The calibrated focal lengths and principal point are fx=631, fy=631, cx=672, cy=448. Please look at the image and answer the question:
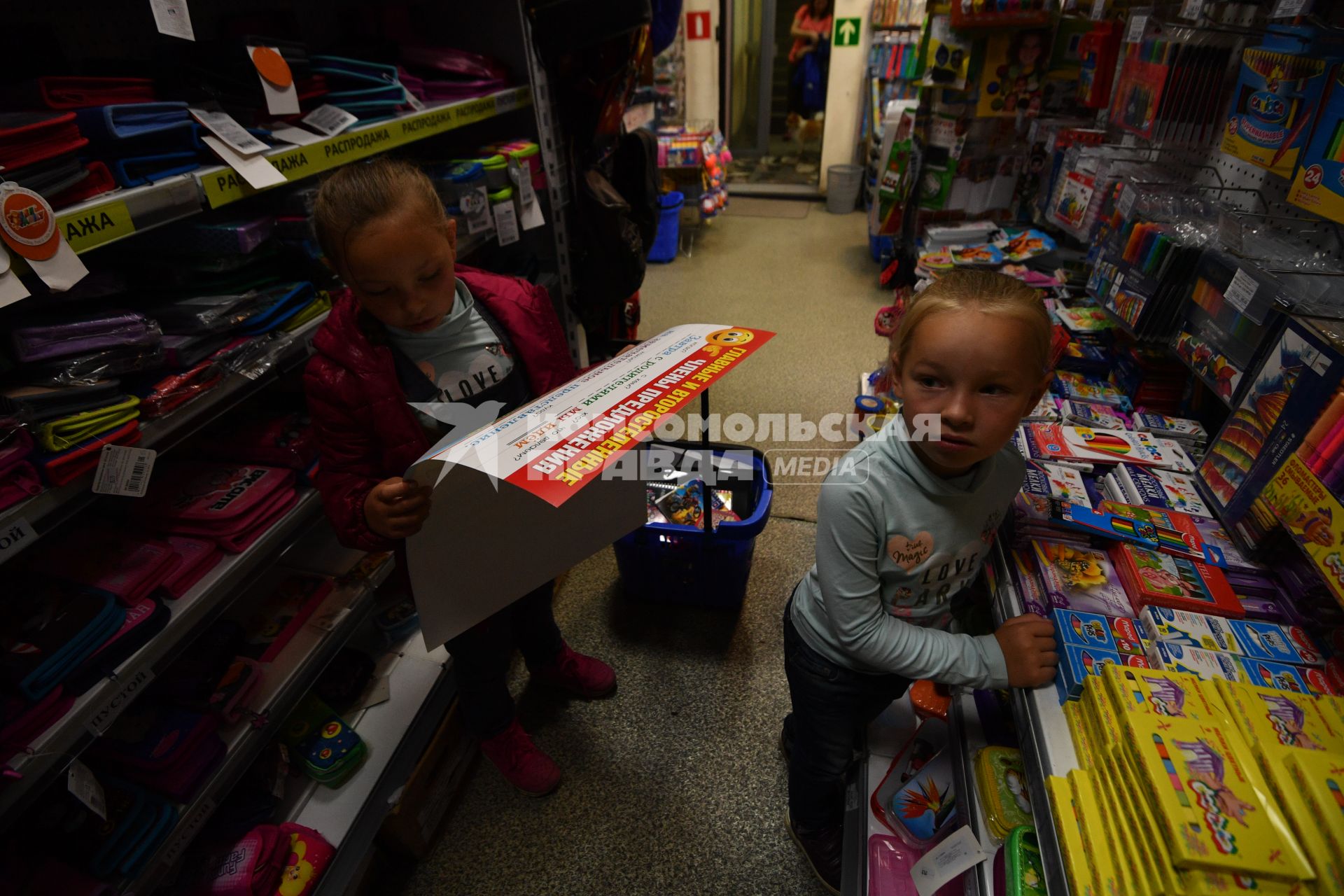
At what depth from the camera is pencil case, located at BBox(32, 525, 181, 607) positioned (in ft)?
3.47

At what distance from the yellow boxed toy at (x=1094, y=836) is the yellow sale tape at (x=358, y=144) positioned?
5.00 feet

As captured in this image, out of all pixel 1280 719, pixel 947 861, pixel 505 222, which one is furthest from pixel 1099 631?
pixel 505 222

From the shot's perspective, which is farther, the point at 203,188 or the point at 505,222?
the point at 505,222

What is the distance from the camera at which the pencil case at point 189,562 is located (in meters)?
1.11

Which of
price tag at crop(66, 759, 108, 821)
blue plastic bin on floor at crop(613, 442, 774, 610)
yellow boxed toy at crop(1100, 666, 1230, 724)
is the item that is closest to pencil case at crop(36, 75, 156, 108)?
price tag at crop(66, 759, 108, 821)

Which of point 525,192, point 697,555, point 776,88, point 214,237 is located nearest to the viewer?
point 214,237

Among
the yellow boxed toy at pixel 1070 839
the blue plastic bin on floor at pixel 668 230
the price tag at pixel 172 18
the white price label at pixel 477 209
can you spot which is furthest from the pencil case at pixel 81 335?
the blue plastic bin on floor at pixel 668 230

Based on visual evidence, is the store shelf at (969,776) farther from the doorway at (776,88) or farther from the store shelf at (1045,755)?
the doorway at (776,88)

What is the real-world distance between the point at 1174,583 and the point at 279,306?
177 centimetres

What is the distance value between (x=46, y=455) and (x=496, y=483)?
0.62 m

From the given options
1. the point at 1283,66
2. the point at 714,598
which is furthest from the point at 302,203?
the point at 1283,66

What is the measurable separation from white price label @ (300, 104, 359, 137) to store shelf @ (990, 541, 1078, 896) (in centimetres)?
167

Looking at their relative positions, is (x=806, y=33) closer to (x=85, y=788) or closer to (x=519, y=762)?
(x=519, y=762)

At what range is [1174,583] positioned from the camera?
104 cm
